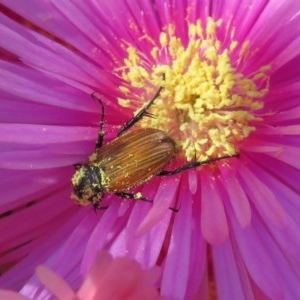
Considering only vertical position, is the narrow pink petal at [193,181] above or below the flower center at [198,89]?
below

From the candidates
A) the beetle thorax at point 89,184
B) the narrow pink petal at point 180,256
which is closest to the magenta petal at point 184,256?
the narrow pink petal at point 180,256

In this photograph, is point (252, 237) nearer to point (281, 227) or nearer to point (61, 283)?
point (281, 227)

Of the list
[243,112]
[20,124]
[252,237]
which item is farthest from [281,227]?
[20,124]

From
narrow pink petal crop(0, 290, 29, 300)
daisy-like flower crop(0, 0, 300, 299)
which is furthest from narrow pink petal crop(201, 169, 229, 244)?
narrow pink petal crop(0, 290, 29, 300)

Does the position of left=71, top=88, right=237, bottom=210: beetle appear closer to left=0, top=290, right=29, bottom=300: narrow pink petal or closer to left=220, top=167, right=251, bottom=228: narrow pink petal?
left=220, top=167, right=251, bottom=228: narrow pink petal

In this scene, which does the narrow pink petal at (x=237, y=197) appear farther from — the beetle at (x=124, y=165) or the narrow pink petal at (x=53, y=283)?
the narrow pink petal at (x=53, y=283)

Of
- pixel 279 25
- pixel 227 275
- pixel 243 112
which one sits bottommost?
pixel 227 275

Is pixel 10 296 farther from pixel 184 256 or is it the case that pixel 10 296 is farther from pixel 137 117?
pixel 137 117
